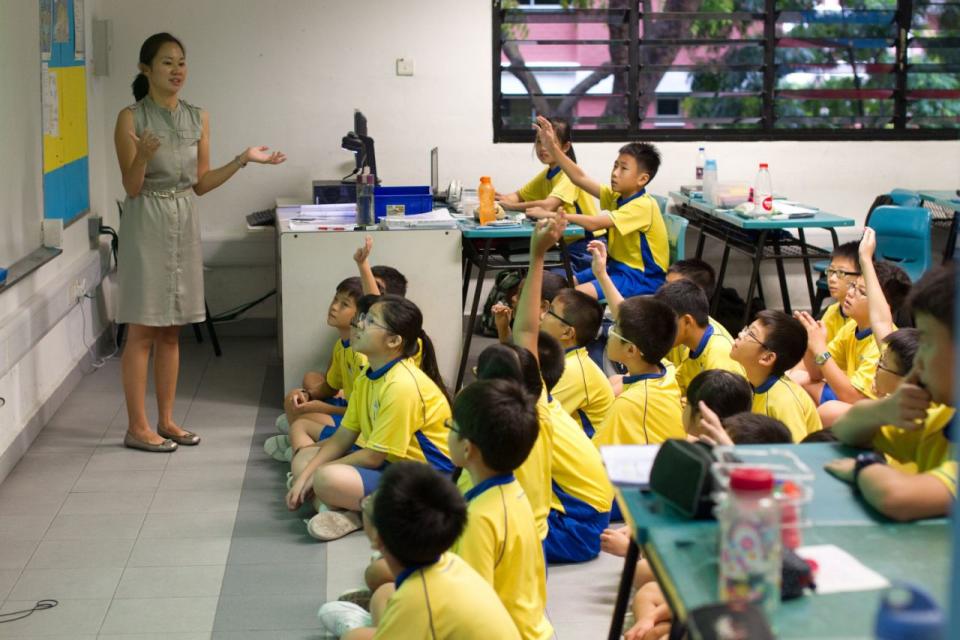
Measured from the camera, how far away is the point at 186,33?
7047 mm

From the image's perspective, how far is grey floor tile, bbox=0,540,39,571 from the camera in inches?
152

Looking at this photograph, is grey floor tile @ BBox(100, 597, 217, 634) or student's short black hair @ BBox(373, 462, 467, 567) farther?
grey floor tile @ BBox(100, 597, 217, 634)

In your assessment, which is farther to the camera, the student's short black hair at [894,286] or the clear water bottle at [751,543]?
the student's short black hair at [894,286]

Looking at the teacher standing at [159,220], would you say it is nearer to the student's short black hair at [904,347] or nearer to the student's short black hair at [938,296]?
the student's short black hair at [904,347]

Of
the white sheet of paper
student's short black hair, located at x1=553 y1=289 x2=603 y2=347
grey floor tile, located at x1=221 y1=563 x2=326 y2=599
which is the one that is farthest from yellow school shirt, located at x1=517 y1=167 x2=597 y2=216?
the white sheet of paper

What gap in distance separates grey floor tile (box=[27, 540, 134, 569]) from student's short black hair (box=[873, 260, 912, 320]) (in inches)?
114

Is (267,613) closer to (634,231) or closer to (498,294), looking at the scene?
(634,231)

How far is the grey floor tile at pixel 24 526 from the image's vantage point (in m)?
4.08

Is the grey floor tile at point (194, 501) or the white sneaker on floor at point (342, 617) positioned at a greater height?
the white sneaker on floor at point (342, 617)

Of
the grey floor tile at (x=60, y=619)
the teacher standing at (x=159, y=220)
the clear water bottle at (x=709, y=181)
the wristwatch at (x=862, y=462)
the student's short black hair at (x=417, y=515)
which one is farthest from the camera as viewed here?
the clear water bottle at (x=709, y=181)

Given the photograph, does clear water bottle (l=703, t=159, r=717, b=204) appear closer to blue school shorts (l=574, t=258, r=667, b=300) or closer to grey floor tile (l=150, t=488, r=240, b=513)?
blue school shorts (l=574, t=258, r=667, b=300)

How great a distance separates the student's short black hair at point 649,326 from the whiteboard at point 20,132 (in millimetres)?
2362

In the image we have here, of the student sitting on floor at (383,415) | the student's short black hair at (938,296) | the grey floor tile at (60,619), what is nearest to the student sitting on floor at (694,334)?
the student sitting on floor at (383,415)

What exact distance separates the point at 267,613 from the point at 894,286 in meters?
2.71
